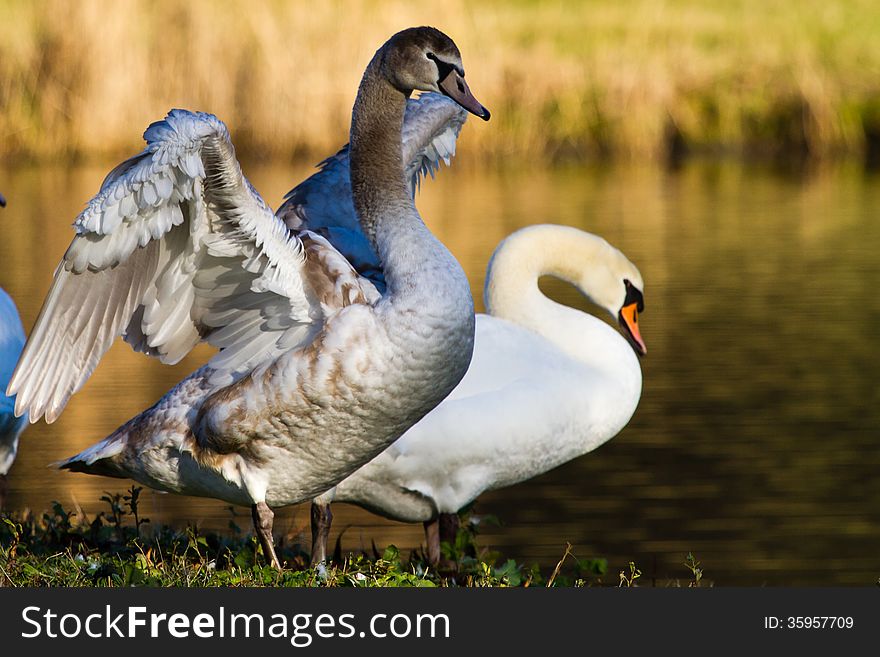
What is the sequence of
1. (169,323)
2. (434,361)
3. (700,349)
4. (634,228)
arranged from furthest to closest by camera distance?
1. (634,228)
2. (700,349)
3. (169,323)
4. (434,361)

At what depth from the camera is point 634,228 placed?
16906mm

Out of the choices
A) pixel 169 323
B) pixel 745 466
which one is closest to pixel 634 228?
pixel 745 466

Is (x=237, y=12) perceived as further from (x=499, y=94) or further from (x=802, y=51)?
(x=802, y=51)

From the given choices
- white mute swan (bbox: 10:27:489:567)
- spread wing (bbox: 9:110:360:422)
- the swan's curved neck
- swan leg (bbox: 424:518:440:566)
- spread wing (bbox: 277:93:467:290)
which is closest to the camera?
spread wing (bbox: 9:110:360:422)

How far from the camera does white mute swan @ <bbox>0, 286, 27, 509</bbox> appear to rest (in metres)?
6.12

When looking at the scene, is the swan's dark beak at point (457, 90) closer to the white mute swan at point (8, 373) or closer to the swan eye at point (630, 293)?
the white mute swan at point (8, 373)

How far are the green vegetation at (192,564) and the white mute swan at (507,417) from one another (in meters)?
0.24

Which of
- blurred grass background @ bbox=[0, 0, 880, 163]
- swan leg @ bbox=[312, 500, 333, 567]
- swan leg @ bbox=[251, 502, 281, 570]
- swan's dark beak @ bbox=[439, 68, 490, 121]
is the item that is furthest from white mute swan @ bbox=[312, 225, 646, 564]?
blurred grass background @ bbox=[0, 0, 880, 163]

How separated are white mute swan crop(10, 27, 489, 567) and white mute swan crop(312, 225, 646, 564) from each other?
74cm

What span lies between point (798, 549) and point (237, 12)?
13748 millimetres

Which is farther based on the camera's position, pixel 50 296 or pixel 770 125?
pixel 770 125

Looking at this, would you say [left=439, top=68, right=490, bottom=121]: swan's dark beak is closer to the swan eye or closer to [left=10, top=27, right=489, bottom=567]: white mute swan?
[left=10, top=27, right=489, bottom=567]: white mute swan

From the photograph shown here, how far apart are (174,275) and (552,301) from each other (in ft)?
8.23

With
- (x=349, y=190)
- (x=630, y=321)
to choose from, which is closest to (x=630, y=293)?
(x=630, y=321)
